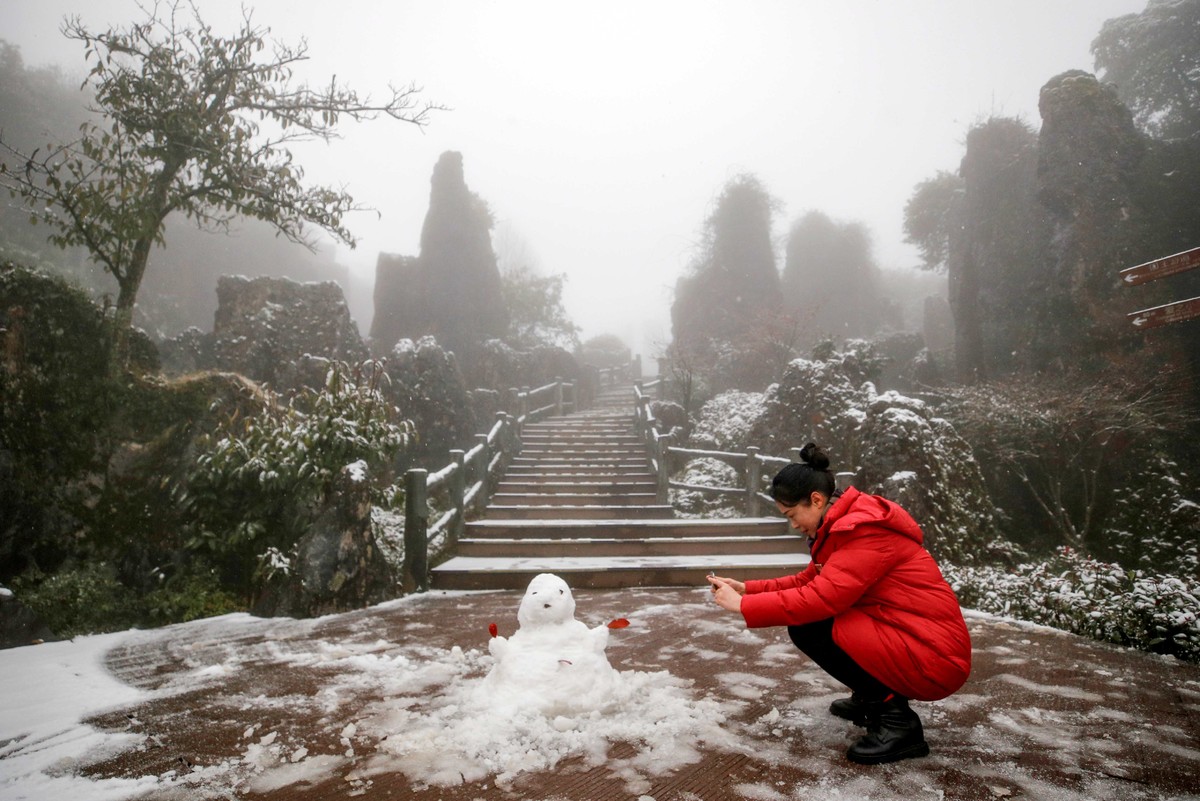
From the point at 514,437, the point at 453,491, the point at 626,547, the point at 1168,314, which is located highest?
the point at 1168,314

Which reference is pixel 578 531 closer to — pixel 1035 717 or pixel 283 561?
pixel 283 561

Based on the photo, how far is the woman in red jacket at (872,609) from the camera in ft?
6.99

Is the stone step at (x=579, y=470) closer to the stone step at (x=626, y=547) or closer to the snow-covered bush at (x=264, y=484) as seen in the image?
the stone step at (x=626, y=547)

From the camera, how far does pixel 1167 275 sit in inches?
190

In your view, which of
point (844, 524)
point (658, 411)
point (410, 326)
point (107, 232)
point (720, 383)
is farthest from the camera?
point (410, 326)

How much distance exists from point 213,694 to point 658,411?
13.0 meters

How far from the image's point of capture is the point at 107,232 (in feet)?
19.3

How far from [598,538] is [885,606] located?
5.46m

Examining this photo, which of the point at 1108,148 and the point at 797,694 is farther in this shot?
the point at 1108,148

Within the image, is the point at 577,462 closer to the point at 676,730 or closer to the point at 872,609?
the point at 676,730

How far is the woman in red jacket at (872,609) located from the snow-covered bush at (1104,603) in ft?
9.43

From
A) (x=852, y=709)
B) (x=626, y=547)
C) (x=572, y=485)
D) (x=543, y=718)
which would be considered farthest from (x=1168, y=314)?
(x=572, y=485)

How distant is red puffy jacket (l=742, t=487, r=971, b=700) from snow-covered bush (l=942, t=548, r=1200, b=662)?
2.93 m

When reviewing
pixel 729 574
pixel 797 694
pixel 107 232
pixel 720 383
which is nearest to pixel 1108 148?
pixel 720 383
